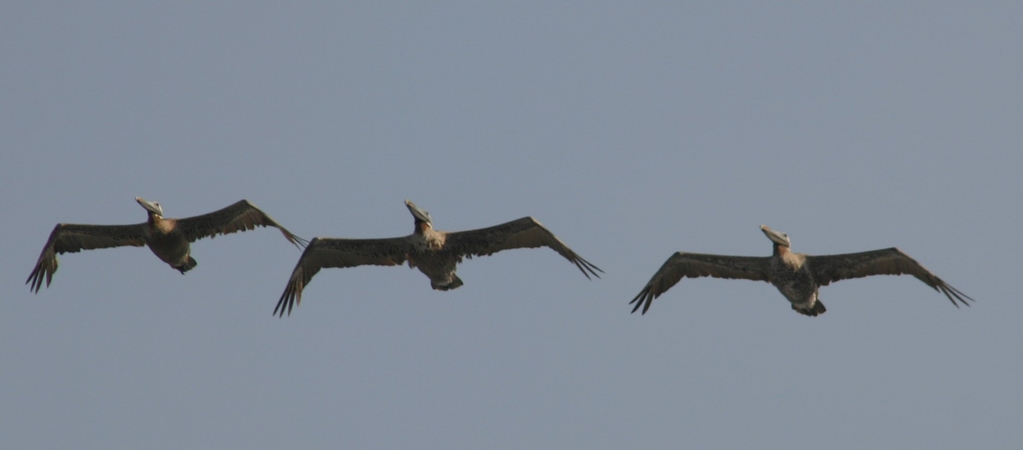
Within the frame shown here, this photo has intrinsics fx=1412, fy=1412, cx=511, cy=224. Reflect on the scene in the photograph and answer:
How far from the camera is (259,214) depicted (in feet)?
83.9

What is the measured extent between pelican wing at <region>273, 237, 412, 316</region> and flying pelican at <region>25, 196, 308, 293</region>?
0.71 meters

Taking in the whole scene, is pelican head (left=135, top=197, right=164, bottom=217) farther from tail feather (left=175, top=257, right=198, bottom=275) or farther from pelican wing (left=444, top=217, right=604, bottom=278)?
pelican wing (left=444, top=217, right=604, bottom=278)

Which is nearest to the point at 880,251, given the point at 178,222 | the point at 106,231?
the point at 178,222

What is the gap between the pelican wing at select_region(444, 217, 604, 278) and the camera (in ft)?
79.0

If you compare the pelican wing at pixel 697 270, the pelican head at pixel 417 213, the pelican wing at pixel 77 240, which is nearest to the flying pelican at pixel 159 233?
the pelican wing at pixel 77 240

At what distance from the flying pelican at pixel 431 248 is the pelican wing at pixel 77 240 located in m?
3.64

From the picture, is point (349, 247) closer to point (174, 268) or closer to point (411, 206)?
point (411, 206)

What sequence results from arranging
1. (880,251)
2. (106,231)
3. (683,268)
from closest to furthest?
1. (880,251)
2. (683,268)
3. (106,231)

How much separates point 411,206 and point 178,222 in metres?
4.82

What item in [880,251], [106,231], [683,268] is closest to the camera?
[880,251]

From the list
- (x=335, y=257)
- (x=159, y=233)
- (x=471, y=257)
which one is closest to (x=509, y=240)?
(x=471, y=257)

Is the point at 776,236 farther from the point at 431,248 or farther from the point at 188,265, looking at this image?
the point at 188,265

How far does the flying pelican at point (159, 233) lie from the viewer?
25.7 metres

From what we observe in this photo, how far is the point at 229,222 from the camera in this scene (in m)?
25.8
